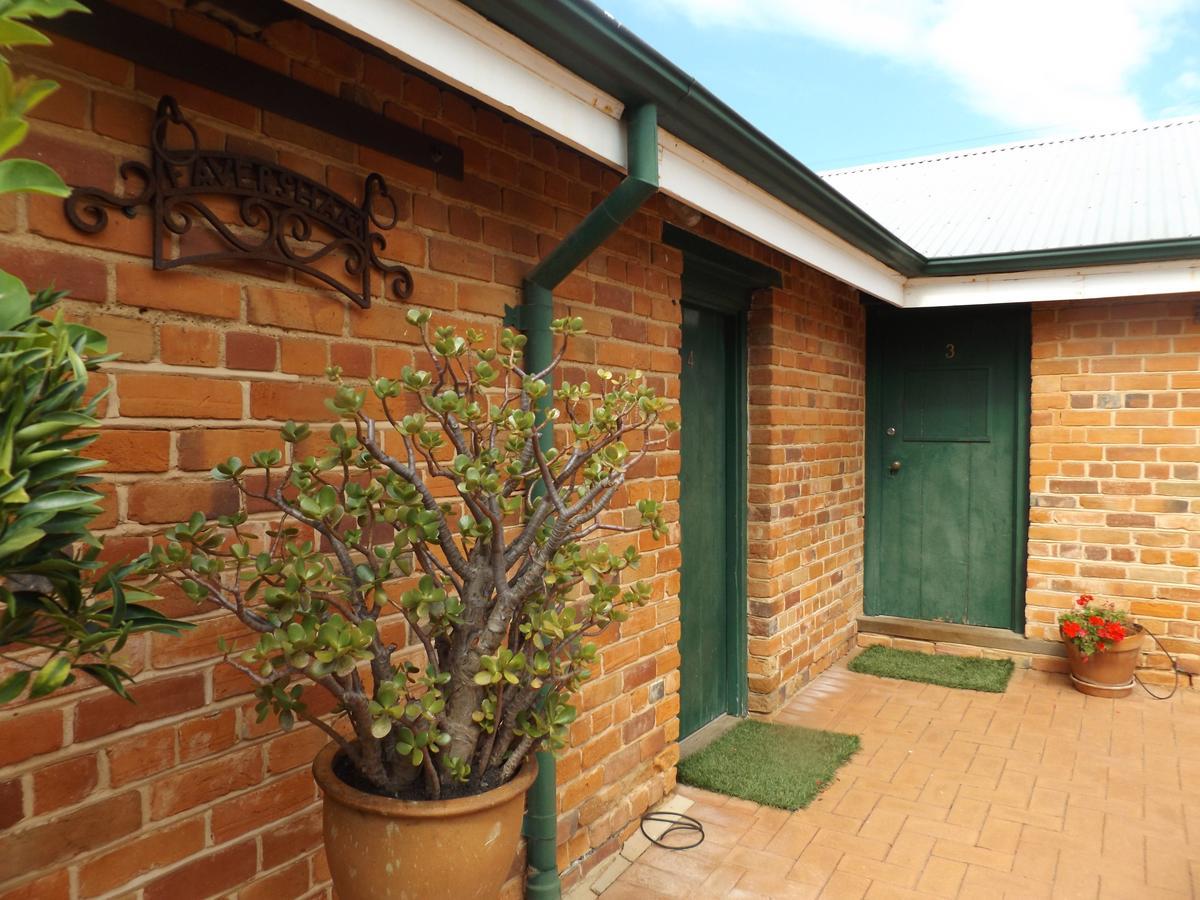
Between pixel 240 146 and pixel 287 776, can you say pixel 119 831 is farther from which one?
pixel 240 146

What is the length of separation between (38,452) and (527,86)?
4.80ft

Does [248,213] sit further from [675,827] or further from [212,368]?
[675,827]

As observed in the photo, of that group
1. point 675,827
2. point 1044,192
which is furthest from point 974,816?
point 1044,192

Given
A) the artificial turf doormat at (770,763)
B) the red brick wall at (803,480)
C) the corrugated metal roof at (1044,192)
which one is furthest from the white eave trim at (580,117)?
the artificial turf doormat at (770,763)

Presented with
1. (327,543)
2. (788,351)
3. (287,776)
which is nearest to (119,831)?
(287,776)

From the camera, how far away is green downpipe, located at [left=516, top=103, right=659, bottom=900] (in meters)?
2.33

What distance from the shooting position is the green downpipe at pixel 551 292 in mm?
2332

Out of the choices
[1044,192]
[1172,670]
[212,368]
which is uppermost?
[1044,192]

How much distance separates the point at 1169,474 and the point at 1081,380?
71cm

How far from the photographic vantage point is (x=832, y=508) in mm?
5258

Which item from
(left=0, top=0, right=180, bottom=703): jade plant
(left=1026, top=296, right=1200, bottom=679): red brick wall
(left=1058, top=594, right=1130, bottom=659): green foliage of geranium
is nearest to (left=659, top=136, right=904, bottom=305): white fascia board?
(left=1026, top=296, right=1200, bottom=679): red brick wall

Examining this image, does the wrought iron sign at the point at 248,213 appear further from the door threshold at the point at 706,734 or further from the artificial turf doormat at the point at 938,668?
the artificial turf doormat at the point at 938,668

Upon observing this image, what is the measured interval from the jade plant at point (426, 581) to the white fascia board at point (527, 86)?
52 cm

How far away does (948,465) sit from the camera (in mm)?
5621
